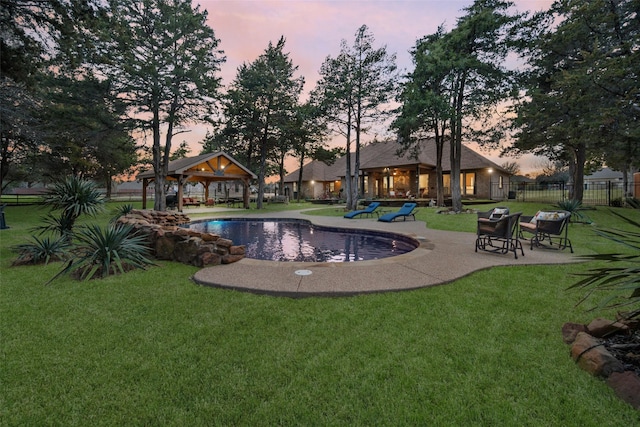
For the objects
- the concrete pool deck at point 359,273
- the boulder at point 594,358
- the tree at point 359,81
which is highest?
the tree at point 359,81

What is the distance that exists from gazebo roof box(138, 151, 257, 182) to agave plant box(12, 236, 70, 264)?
13876 millimetres

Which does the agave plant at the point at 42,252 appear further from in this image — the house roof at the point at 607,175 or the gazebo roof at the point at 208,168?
the house roof at the point at 607,175

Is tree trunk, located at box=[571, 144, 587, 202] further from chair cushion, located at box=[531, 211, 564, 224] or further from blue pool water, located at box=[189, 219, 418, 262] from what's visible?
blue pool water, located at box=[189, 219, 418, 262]

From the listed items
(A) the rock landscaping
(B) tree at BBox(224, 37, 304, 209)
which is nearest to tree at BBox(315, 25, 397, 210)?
(B) tree at BBox(224, 37, 304, 209)

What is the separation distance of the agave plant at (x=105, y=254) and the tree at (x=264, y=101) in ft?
58.5

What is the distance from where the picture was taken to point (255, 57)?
25609 millimetres

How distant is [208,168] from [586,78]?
2094 centimetres

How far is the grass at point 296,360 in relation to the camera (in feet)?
6.12

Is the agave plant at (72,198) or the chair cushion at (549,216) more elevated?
the agave plant at (72,198)

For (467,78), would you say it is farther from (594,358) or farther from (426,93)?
(594,358)

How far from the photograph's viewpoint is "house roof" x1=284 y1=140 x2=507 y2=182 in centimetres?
2350

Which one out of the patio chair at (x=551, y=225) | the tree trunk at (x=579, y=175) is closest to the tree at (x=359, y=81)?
the tree trunk at (x=579, y=175)

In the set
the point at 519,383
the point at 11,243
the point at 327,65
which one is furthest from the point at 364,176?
the point at 519,383

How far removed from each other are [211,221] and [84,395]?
14.7 metres
